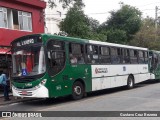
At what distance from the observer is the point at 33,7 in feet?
76.6

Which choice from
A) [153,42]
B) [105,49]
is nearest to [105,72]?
[105,49]

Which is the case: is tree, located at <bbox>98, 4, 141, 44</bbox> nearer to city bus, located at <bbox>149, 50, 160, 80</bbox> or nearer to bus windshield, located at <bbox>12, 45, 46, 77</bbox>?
city bus, located at <bbox>149, 50, 160, 80</bbox>

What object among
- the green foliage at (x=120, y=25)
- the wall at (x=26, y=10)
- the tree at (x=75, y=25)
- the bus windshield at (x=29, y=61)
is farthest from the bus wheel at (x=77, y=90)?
the green foliage at (x=120, y=25)

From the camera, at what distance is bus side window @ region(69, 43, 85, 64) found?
14716 mm

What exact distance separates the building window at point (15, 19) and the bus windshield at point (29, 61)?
25.1 feet

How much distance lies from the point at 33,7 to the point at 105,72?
351 inches

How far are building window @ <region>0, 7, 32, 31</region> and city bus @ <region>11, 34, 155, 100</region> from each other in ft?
24.3

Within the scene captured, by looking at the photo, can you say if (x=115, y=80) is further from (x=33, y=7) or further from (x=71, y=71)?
(x=33, y=7)

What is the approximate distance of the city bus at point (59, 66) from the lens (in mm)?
13211

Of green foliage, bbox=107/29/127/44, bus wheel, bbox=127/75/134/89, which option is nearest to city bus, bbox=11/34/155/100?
bus wheel, bbox=127/75/134/89

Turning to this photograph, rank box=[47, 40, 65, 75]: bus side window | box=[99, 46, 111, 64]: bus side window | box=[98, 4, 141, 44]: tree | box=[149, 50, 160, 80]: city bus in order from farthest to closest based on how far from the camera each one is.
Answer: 1. box=[98, 4, 141, 44]: tree
2. box=[149, 50, 160, 80]: city bus
3. box=[99, 46, 111, 64]: bus side window
4. box=[47, 40, 65, 75]: bus side window

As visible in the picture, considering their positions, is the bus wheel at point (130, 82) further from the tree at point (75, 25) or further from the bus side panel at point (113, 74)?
the tree at point (75, 25)

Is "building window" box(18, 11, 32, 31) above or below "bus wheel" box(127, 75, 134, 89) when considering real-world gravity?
above

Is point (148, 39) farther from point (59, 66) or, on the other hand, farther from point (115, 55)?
point (59, 66)
